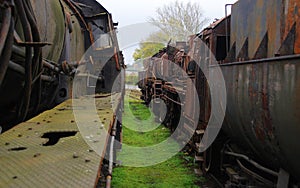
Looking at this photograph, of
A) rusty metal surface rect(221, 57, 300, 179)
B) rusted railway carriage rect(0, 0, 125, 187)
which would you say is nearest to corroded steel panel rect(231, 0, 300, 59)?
rusty metal surface rect(221, 57, 300, 179)

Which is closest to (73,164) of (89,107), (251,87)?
(251,87)

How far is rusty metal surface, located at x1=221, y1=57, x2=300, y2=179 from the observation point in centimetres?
219

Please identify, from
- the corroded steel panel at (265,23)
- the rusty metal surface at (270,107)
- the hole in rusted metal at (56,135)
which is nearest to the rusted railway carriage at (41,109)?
the hole in rusted metal at (56,135)

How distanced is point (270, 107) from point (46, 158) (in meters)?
1.63

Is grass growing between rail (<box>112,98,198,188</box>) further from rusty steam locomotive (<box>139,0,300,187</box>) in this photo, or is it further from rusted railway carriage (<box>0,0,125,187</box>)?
rusted railway carriage (<box>0,0,125,187</box>)

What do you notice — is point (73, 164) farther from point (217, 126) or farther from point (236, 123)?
point (217, 126)

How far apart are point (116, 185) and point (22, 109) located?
2.90 meters

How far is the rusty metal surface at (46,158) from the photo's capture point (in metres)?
1.52

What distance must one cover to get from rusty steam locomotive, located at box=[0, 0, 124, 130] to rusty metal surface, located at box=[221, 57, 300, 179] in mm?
1607

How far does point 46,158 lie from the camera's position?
72.4 inches

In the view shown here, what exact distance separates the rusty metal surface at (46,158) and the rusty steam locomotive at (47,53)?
0.31 m

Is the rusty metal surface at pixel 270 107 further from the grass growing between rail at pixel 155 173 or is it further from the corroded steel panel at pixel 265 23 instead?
the grass growing between rail at pixel 155 173

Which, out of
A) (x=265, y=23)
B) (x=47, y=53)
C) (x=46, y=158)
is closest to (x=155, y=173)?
(x=47, y=53)

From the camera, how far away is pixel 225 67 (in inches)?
146
